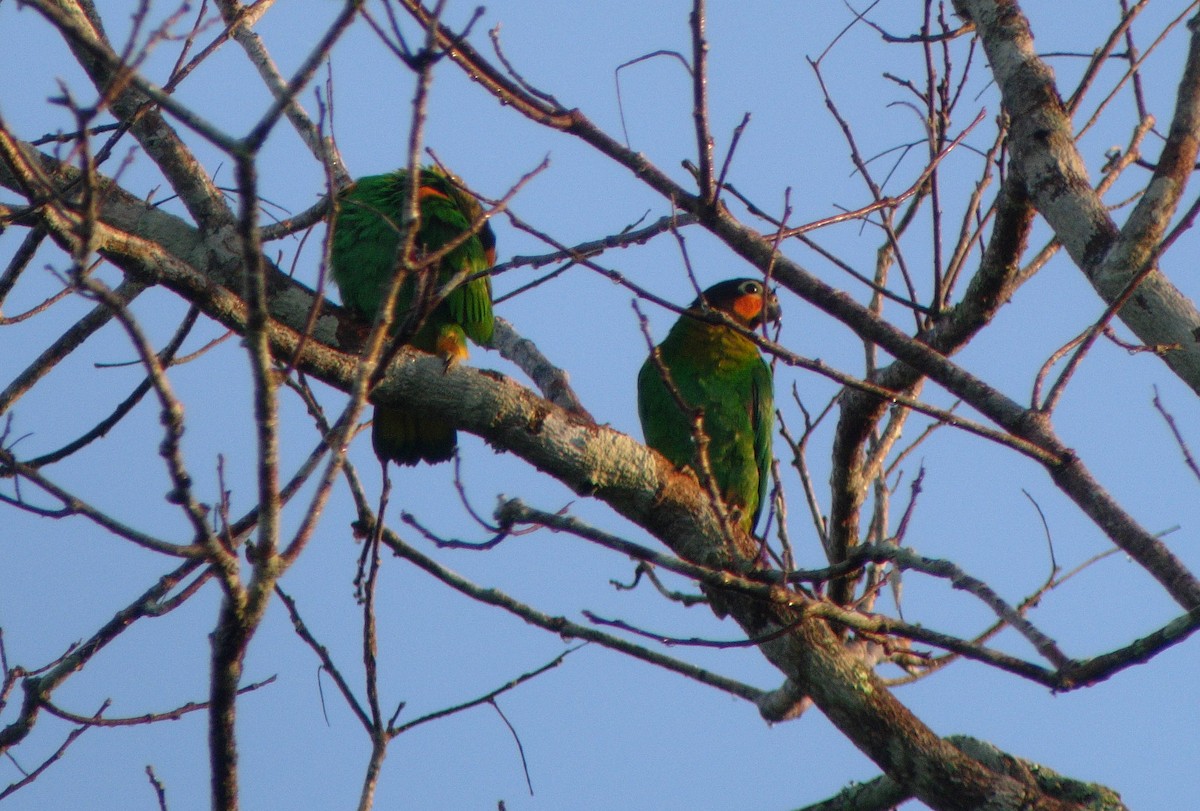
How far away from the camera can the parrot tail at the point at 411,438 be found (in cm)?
443

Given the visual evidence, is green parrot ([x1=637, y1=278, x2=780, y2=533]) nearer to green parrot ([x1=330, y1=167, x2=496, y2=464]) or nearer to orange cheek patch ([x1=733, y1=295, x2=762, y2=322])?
orange cheek patch ([x1=733, y1=295, x2=762, y2=322])

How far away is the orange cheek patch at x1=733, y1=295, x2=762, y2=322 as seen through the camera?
639 cm

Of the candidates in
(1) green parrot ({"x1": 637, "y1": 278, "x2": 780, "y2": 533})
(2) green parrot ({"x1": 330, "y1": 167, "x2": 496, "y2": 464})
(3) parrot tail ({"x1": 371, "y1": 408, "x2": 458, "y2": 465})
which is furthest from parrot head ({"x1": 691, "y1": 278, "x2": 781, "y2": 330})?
(3) parrot tail ({"x1": 371, "y1": 408, "x2": 458, "y2": 465})

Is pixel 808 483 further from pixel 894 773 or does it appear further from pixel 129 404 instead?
pixel 129 404

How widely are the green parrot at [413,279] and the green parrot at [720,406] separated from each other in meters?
1.10

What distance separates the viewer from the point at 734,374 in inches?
218

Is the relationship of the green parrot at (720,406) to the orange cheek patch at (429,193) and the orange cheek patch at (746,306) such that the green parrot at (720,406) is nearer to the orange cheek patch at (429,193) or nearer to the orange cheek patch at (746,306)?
the orange cheek patch at (746,306)

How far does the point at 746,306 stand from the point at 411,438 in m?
2.57

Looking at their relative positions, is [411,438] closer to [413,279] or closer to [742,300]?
[413,279]

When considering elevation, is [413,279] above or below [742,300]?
below

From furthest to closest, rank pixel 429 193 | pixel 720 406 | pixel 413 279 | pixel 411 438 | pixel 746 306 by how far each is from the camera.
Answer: pixel 746 306 < pixel 720 406 < pixel 429 193 < pixel 411 438 < pixel 413 279

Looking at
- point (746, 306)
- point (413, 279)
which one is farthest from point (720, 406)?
point (413, 279)

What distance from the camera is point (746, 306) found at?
640 centimetres

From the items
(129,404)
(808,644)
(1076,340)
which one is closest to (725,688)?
(808,644)
